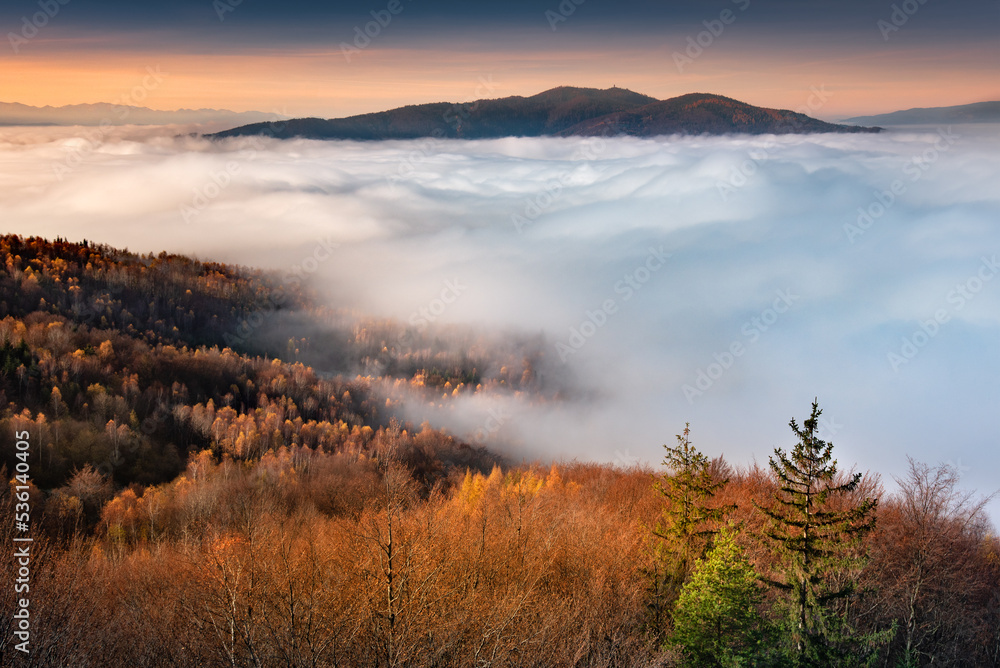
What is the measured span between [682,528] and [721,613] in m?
5.63

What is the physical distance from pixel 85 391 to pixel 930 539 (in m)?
143

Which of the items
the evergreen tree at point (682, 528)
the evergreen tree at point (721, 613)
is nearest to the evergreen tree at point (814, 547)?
the evergreen tree at point (721, 613)

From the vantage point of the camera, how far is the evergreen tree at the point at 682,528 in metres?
25.5

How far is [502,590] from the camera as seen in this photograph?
25.3 metres

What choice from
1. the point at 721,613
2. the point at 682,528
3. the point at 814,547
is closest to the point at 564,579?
the point at 682,528

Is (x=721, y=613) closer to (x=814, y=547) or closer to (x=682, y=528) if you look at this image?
(x=814, y=547)

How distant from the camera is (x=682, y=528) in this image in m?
25.5

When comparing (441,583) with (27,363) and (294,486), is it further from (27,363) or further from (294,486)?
(27,363)

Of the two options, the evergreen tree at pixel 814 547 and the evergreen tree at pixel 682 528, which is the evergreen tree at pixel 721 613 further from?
the evergreen tree at pixel 682 528

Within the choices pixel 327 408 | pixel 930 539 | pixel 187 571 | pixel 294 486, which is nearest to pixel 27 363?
pixel 327 408

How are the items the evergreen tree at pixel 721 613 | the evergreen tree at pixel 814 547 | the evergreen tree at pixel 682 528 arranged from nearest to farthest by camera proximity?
1. the evergreen tree at pixel 814 547
2. the evergreen tree at pixel 721 613
3. the evergreen tree at pixel 682 528

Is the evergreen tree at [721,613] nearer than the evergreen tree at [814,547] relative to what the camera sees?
No

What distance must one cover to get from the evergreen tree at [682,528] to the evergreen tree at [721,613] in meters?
→ 4.05

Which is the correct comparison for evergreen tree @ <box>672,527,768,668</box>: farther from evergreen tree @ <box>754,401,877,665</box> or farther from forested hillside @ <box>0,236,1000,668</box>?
evergreen tree @ <box>754,401,877,665</box>
